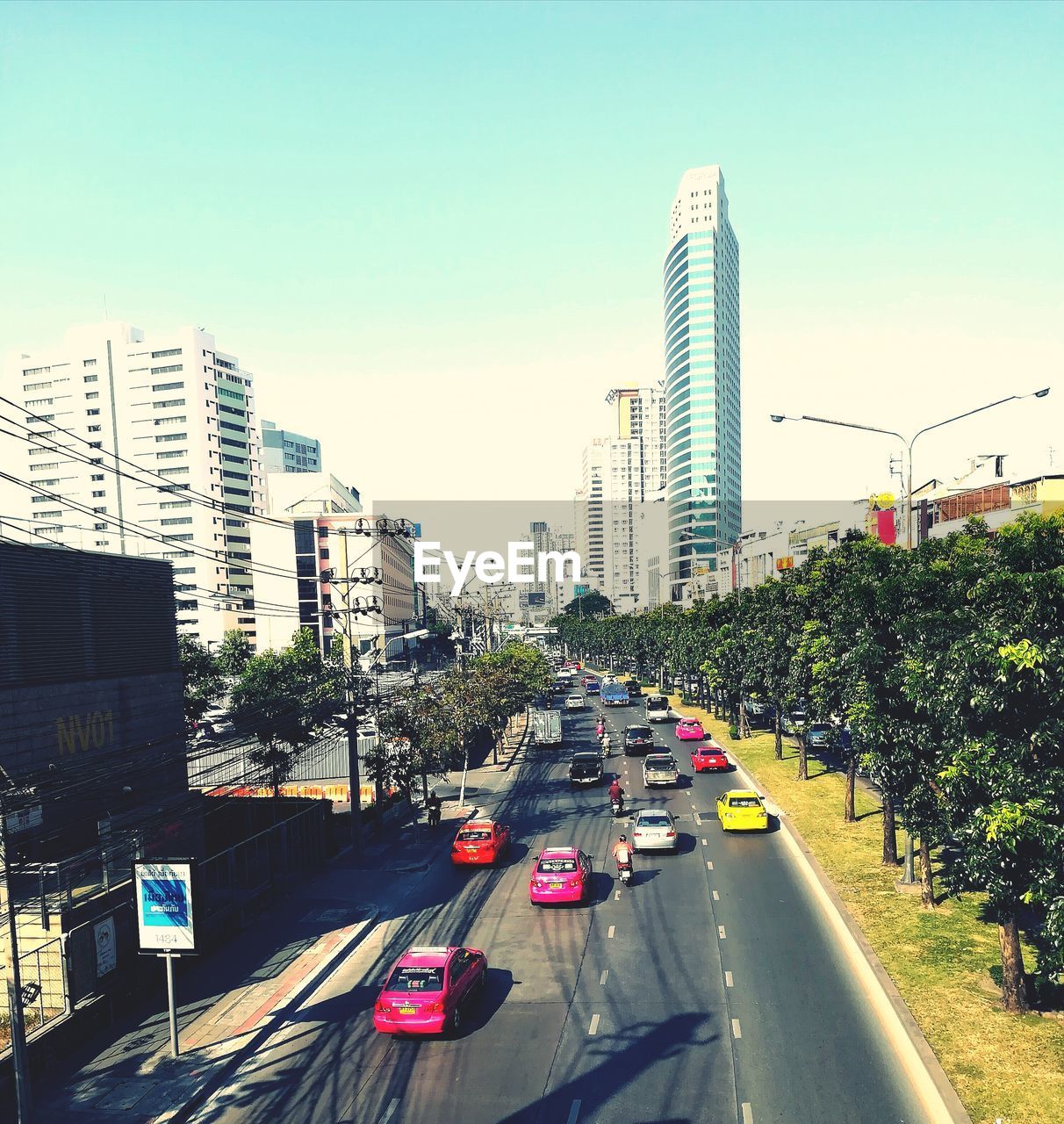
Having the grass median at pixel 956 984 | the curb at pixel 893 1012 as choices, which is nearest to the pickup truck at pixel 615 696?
the grass median at pixel 956 984

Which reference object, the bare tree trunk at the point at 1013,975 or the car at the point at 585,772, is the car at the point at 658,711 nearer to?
the car at the point at 585,772

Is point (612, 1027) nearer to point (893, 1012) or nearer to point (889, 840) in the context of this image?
point (893, 1012)

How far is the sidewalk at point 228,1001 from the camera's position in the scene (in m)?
15.8

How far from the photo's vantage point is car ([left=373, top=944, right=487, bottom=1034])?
677 inches

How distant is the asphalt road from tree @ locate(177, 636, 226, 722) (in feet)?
139

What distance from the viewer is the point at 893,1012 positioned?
57.1ft

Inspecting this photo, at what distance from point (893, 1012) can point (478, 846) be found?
16.4m

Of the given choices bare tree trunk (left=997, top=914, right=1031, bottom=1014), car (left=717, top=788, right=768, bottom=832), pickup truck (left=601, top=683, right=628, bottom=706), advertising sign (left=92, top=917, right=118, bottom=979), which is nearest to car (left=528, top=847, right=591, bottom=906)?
car (left=717, top=788, right=768, bottom=832)

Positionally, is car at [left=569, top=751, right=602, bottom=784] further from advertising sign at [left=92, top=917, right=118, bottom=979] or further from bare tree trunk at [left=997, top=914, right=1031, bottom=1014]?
bare tree trunk at [left=997, top=914, right=1031, bottom=1014]

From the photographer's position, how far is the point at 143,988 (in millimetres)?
20578

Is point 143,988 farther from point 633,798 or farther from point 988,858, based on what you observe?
point 633,798

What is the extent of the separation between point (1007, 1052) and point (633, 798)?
90.0 ft

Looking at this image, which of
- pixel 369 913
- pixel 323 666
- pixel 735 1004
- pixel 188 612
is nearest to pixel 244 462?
pixel 188 612

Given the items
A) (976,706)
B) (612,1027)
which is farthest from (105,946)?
(976,706)
